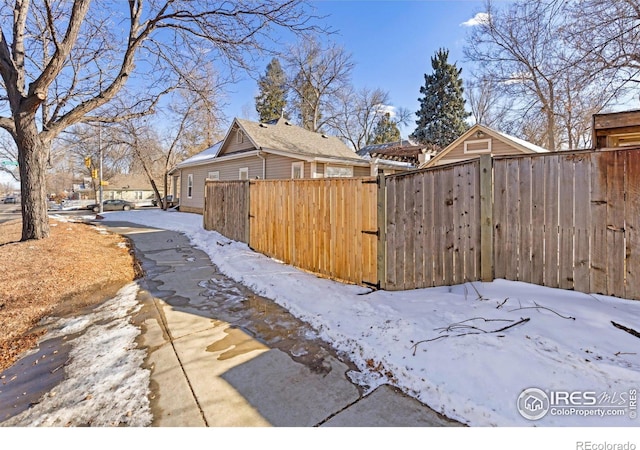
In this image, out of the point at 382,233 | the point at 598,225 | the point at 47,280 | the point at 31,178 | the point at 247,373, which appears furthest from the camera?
the point at 31,178

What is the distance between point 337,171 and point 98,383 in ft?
43.1

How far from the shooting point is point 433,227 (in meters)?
4.21

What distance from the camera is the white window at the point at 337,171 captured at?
47.0 feet

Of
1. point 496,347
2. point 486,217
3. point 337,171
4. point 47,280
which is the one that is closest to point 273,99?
point 337,171

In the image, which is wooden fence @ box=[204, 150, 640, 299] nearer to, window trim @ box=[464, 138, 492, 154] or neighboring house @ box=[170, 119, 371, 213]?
neighboring house @ box=[170, 119, 371, 213]

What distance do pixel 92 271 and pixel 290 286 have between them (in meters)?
3.92

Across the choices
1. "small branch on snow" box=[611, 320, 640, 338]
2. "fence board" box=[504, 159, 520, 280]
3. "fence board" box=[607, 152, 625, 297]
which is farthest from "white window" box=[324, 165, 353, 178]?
"small branch on snow" box=[611, 320, 640, 338]

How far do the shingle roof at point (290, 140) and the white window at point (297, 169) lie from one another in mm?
795

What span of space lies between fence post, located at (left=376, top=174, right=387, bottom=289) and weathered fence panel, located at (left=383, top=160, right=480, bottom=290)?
0.14 ft

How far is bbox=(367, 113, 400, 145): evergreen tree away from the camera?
3594cm

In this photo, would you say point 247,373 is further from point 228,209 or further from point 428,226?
point 228,209

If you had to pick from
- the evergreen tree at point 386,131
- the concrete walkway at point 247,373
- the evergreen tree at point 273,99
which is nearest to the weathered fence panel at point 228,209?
the concrete walkway at point 247,373
